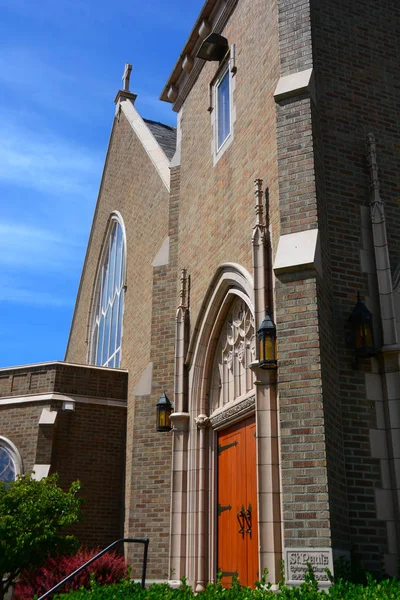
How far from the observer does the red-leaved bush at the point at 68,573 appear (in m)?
9.98

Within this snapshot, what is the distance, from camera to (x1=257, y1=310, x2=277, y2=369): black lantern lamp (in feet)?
25.6

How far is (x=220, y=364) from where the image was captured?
1038 centimetres

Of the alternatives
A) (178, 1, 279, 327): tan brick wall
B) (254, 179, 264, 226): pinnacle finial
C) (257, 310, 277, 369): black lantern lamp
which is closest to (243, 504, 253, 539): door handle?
(257, 310, 277, 369): black lantern lamp

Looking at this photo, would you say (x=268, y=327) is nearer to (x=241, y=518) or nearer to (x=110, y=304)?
(x=241, y=518)

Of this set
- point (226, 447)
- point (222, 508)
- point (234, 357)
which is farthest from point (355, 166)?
point (222, 508)

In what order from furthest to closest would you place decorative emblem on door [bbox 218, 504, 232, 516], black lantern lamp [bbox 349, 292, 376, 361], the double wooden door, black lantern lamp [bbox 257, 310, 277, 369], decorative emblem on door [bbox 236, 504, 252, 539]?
decorative emblem on door [bbox 218, 504, 232, 516] < decorative emblem on door [bbox 236, 504, 252, 539] < the double wooden door < black lantern lamp [bbox 257, 310, 277, 369] < black lantern lamp [bbox 349, 292, 376, 361]

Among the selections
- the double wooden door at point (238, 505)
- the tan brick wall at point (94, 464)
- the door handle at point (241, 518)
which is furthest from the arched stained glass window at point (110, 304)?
the door handle at point (241, 518)

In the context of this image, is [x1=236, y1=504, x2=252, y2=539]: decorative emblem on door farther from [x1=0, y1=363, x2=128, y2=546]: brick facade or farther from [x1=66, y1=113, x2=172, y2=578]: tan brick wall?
[x1=0, y1=363, x2=128, y2=546]: brick facade

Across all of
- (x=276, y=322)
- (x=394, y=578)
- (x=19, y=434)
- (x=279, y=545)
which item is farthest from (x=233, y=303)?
(x=19, y=434)

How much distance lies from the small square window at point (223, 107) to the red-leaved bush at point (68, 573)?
6945mm

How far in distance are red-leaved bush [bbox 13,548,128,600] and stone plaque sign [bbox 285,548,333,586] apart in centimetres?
403

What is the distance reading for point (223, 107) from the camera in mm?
11750

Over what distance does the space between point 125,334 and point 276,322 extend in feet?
33.1

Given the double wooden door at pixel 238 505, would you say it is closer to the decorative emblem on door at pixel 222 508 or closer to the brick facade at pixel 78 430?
the decorative emblem on door at pixel 222 508
